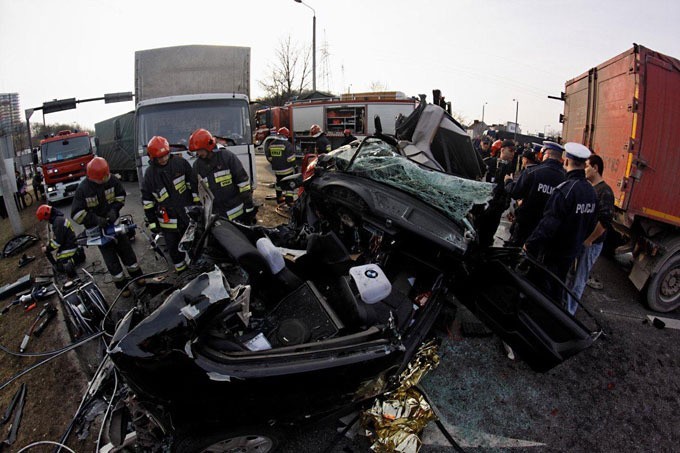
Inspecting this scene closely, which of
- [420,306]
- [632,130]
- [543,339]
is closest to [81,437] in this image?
[420,306]

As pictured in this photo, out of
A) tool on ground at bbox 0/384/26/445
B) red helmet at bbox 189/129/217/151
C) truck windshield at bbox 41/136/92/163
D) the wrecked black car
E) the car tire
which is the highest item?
truck windshield at bbox 41/136/92/163

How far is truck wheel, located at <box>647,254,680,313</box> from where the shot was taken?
3.92 m

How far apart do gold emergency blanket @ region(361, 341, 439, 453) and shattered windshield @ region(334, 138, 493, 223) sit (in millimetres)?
1263

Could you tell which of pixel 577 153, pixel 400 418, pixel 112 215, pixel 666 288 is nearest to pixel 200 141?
pixel 112 215

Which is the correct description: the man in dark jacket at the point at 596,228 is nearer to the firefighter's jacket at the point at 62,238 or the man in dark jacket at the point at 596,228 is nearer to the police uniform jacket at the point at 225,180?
the police uniform jacket at the point at 225,180

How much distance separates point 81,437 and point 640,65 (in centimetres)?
593

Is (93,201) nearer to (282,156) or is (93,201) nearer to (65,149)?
(282,156)

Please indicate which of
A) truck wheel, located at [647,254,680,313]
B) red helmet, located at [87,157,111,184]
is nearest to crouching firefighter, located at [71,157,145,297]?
red helmet, located at [87,157,111,184]

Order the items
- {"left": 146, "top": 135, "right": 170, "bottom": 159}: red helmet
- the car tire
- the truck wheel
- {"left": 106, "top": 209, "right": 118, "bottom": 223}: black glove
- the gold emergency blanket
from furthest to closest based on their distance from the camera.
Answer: {"left": 106, "top": 209, "right": 118, "bottom": 223}: black glove, {"left": 146, "top": 135, "right": 170, "bottom": 159}: red helmet, the truck wheel, the gold emergency blanket, the car tire

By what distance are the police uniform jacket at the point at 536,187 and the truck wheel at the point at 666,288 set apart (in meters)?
1.60

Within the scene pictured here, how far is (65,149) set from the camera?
1095cm

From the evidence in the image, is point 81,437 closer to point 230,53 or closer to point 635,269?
point 635,269

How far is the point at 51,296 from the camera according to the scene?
444 cm

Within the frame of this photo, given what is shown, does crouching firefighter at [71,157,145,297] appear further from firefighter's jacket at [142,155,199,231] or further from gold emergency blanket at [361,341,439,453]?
gold emergency blanket at [361,341,439,453]
